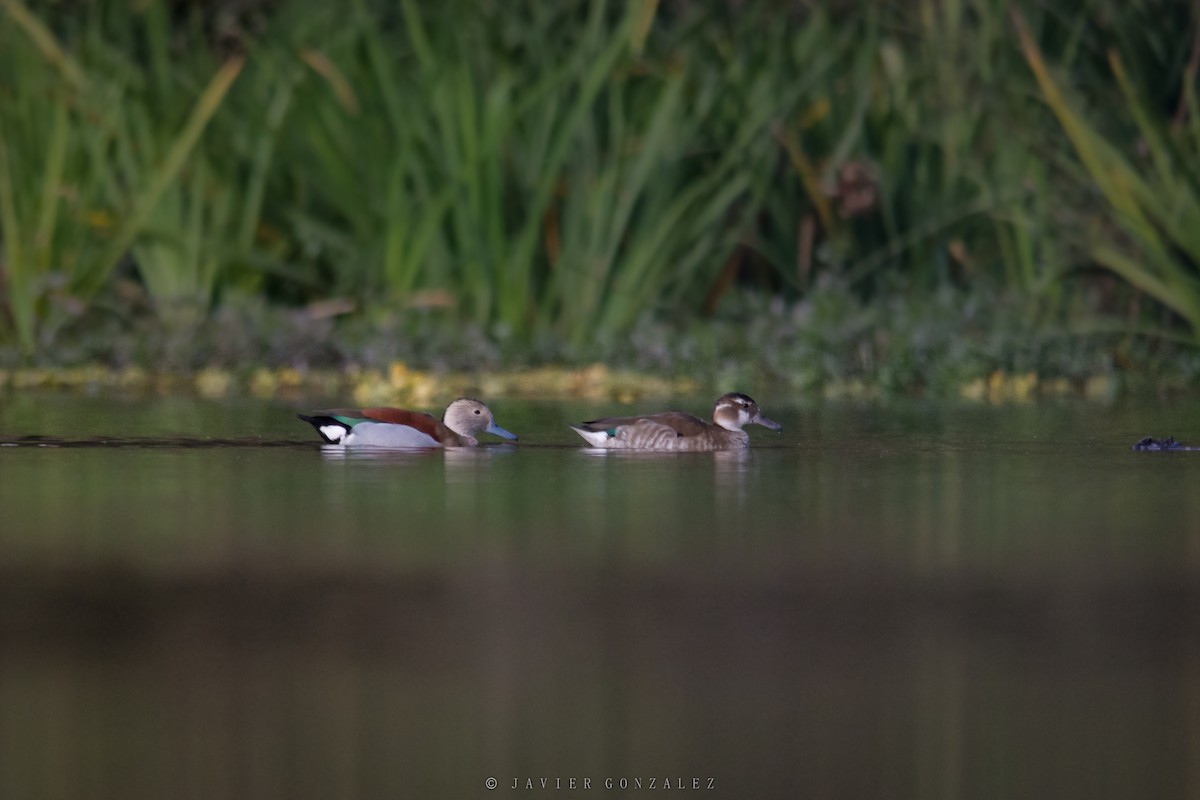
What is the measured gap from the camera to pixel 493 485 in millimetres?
9000

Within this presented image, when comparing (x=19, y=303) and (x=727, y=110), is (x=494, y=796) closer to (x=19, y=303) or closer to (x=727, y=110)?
(x=19, y=303)

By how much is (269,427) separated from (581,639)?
18.9ft

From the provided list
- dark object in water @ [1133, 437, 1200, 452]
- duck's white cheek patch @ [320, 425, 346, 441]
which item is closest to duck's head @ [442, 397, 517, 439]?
duck's white cheek patch @ [320, 425, 346, 441]

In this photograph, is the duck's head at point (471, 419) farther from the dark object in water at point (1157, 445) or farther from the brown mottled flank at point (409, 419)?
the dark object in water at point (1157, 445)

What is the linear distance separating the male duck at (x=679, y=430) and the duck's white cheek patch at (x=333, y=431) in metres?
0.99

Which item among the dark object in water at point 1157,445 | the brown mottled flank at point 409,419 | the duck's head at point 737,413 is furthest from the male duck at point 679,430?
the dark object in water at point 1157,445

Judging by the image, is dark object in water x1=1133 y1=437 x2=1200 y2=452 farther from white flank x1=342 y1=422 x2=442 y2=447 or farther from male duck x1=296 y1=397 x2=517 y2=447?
white flank x1=342 y1=422 x2=442 y2=447

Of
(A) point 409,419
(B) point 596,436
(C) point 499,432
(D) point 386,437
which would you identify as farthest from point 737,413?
(D) point 386,437

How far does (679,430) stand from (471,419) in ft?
3.01

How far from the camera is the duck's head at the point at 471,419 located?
34.2 ft

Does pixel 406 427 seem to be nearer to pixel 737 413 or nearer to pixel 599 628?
pixel 737 413

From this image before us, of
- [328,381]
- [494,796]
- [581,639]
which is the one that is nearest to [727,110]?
[328,381]

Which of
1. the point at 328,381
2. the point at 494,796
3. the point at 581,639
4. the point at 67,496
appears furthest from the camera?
the point at 328,381

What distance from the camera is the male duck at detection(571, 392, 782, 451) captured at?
1018cm
